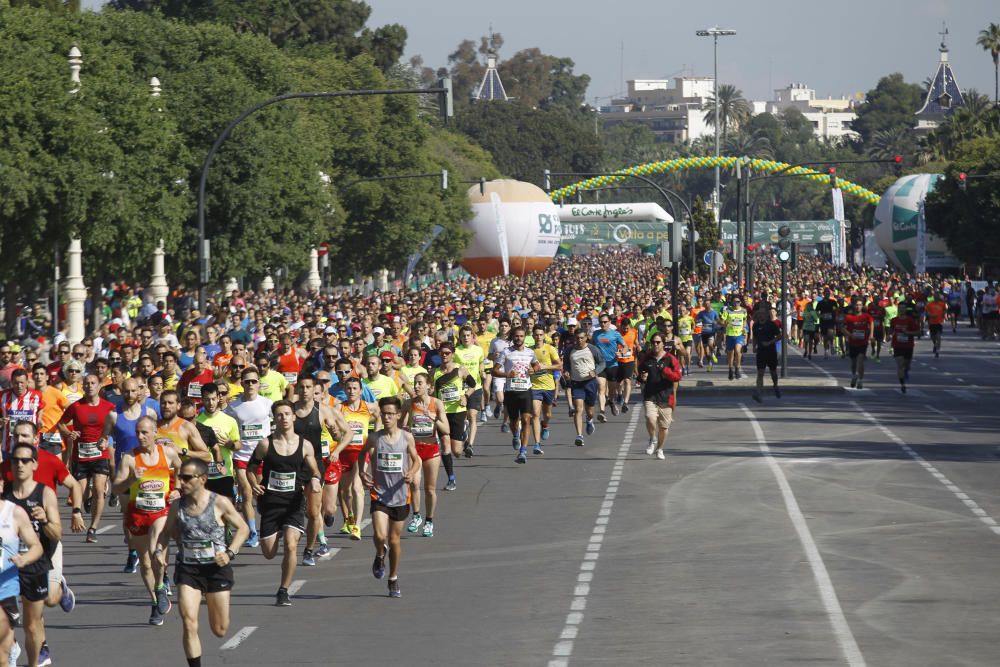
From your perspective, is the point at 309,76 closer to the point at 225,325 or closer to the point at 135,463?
the point at 225,325

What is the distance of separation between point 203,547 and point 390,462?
3.11m

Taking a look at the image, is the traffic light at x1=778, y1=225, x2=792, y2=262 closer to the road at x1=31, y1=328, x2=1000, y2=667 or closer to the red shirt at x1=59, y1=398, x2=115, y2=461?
the road at x1=31, y1=328, x2=1000, y2=667

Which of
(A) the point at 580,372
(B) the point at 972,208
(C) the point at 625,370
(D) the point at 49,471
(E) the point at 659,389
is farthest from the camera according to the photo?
(B) the point at 972,208

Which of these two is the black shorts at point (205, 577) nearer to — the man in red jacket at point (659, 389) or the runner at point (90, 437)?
the runner at point (90, 437)

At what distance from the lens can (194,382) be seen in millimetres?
19609

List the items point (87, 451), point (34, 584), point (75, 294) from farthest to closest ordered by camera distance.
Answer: point (75, 294) → point (87, 451) → point (34, 584)

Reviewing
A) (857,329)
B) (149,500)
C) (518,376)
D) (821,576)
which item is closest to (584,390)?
(518,376)

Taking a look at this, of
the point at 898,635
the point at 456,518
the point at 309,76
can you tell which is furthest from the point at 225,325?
the point at 309,76

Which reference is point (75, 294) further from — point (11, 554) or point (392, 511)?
point (11, 554)

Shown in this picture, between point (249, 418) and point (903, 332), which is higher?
point (249, 418)

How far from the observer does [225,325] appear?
32.1m

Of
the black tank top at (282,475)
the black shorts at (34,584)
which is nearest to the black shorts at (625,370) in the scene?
the black tank top at (282,475)

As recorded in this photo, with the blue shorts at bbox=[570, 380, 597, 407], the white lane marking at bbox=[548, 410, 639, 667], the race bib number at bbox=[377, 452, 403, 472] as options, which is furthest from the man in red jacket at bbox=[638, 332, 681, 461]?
the race bib number at bbox=[377, 452, 403, 472]

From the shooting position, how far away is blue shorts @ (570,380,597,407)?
2570 cm
